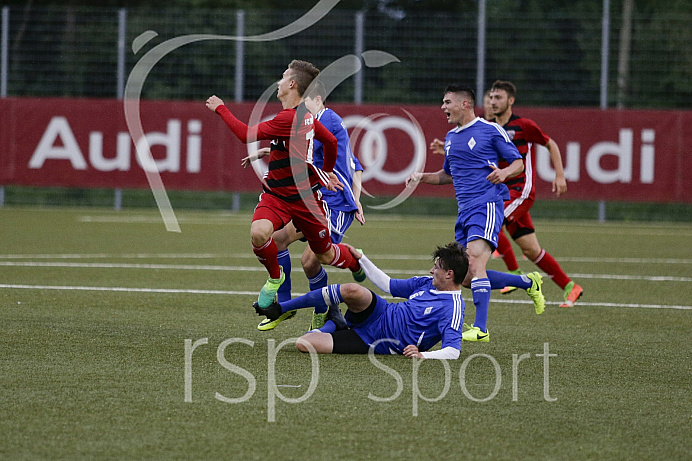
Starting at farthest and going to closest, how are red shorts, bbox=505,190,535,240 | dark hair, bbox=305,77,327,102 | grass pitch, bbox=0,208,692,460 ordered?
red shorts, bbox=505,190,535,240, dark hair, bbox=305,77,327,102, grass pitch, bbox=0,208,692,460

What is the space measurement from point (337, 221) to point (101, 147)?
1432cm

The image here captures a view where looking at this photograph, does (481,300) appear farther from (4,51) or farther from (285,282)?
(4,51)

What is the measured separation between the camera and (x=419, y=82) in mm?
21828

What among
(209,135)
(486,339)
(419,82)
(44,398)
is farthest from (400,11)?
(44,398)

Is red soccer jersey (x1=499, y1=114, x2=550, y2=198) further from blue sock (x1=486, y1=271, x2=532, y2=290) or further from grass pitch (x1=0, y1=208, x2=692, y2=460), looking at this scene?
blue sock (x1=486, y1=271, x2=532, y2=290)

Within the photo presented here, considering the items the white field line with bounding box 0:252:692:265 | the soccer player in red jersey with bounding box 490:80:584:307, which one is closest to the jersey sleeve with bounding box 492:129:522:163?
the soccer player in red jersey with bounding box 490:80:584:307

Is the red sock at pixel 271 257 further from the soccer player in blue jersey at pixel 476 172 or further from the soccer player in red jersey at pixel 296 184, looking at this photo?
the soccer player in blue jersey at pixel 476 172

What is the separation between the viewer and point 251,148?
19.5 meters

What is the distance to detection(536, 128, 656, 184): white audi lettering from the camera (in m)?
20.1

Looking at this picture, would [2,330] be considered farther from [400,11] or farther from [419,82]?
[400,11]

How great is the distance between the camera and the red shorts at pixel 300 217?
703cm

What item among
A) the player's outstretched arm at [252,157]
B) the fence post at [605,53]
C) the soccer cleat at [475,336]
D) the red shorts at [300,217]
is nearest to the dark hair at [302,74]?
the player's outstretched arm at [252,157]

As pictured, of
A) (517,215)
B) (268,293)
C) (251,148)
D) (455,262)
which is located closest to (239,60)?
(251,148)

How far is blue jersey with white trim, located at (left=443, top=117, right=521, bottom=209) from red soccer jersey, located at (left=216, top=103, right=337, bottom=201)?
1.27 meters
